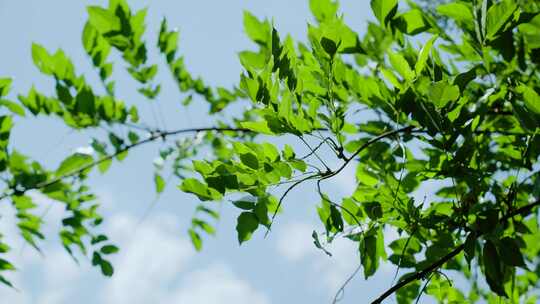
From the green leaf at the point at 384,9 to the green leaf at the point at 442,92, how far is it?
11.0 inches

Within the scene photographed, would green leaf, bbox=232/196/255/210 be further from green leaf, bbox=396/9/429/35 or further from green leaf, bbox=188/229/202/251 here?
green leaf, bbox=188/229/202/251

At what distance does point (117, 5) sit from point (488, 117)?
1019 mm

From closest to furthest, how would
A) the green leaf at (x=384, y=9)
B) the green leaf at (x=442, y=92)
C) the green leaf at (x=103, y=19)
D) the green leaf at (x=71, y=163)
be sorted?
the green leaf at (x=442, y=92) < the green leaf at (x=384, y=9) < the green leaf at (x=103, y=19) < the green leaf at (x=71, y=163)

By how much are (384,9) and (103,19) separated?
2.37ft

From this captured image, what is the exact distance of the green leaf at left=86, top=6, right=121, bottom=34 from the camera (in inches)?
51.5

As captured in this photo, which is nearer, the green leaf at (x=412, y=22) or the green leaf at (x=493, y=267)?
the green leaf at (x=493, y=267)

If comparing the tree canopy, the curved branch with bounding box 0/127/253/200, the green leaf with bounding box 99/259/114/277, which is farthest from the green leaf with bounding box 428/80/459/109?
the green leaf with bounding box 99/259/114/277

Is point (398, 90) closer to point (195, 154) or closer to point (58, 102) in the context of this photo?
point (58, 102)

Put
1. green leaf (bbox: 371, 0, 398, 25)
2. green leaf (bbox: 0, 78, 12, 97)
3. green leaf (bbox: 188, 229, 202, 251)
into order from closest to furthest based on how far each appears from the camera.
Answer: green leaf (bbox: 371, 0, 398, 25) → green leaf (bbox: 0, 78, 12, 97) → green leaf (bbox: 188, 229, 202, 251)

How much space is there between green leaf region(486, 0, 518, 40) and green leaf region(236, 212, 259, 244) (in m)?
0.49

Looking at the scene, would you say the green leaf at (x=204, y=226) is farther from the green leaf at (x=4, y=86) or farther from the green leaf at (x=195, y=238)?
the green leaf at (x=4, y=86)

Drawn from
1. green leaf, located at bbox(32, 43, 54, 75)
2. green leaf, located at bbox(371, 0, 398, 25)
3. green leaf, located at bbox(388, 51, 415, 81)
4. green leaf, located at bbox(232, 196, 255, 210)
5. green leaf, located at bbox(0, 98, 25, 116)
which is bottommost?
green leaf, located at bbox(232, 196, 255, 210)

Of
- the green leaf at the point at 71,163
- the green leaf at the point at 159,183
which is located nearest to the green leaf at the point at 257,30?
the green leaf at the point at 71,163

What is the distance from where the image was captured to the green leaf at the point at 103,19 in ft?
4.29
